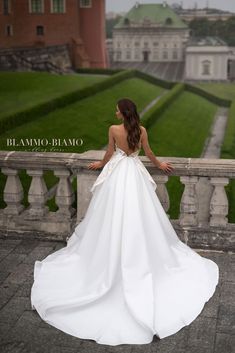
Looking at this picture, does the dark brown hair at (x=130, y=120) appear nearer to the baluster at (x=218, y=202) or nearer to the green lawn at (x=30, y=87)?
the baluster at (x=218, y=202)

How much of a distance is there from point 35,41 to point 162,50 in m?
10.6

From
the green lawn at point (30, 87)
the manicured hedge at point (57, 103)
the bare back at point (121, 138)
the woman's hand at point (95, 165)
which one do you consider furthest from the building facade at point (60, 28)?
the bare back at point (121, 138)

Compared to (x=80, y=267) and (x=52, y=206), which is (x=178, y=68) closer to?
(x=52, y=206)

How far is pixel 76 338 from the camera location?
4.04 metres

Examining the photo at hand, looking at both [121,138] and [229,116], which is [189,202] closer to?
[121,138]

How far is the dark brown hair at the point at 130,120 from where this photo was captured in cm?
466

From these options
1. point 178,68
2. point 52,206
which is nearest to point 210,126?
point 178,68

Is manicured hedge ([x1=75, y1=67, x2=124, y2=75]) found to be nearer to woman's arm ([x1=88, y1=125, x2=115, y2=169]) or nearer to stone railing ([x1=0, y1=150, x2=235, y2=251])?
stone railing ([x1=0, y1=150, x2=235, y2=251])

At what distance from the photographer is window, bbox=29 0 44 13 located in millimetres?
24620

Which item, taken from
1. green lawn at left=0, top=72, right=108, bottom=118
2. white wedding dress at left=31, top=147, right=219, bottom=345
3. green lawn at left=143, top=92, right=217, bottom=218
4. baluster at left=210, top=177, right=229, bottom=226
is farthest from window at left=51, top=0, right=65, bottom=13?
white wedding dress at left=31, top=147, right=219, bottom=345

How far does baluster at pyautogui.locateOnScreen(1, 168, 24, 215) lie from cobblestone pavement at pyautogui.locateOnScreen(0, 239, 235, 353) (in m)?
1.10

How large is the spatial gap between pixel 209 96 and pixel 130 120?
23223 mm

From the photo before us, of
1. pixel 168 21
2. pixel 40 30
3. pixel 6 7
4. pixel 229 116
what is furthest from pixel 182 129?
pixel 40 30

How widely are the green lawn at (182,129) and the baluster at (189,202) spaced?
704cm
